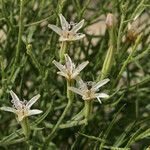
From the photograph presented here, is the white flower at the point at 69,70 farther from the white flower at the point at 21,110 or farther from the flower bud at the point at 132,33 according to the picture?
the flower bud at the point at 132,33

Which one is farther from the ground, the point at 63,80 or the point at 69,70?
the point at 69,70

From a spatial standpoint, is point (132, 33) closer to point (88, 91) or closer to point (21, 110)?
point (88, 91)

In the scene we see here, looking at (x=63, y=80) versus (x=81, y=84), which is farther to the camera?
(x=63, y=80)

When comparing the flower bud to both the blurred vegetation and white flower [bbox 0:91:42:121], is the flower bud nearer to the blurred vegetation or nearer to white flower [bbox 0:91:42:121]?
the blurred vegetation

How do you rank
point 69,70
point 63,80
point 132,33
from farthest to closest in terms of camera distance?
1. point 63,80
2. point 132,33
3. point 69,70

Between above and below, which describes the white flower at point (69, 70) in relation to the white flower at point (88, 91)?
above

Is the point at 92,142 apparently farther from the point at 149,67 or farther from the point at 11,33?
the point at 149,67

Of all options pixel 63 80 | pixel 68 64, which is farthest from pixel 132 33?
pixel 63 80

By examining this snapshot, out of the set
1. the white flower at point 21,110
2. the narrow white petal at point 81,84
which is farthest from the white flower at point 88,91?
the white flower at point 21,110
